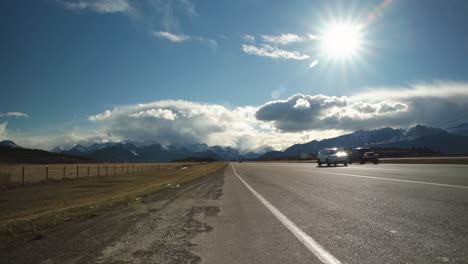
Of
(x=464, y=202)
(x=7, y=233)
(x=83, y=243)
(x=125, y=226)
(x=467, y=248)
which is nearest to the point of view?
(x=467, y=248)

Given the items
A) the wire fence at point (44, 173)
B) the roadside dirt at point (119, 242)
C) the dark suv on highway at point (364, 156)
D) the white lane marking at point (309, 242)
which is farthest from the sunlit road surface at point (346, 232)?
the dark suv on highway at point (364, 156)

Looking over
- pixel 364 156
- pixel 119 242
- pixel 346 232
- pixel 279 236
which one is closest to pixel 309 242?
pixel 279 236

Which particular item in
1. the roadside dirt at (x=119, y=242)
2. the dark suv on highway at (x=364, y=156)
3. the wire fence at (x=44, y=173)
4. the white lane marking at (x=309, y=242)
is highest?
the dark suv on highway at (x=364, y=156)

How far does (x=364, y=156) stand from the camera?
3944cm

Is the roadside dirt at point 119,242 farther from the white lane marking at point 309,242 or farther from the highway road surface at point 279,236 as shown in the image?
the white lane marking at point 309,242

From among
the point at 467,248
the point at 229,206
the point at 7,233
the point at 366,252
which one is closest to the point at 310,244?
the point at 366,252

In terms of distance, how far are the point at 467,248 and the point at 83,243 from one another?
5842 mm

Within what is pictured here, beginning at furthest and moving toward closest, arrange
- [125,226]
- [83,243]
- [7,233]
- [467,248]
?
[125,226]
[7,233]
[83,243]
[467,248]

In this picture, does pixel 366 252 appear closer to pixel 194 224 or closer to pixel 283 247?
pixel 283 247

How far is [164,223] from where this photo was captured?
253 inches

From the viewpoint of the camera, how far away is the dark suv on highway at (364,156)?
38.1 meters

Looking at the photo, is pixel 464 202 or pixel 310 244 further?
pixel 464 202

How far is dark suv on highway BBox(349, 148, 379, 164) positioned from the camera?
38.1 m

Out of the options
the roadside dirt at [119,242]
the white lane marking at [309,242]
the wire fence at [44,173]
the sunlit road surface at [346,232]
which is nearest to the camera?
the white lane marking at [309,242]
